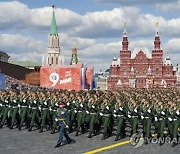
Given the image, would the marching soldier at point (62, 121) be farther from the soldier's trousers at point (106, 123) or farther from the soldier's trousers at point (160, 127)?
the soldier's trousers at point (160, 127)

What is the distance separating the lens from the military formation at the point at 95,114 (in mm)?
16812

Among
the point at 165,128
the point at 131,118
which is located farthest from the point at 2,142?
the point at 165,128

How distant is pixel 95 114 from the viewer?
18.4 m

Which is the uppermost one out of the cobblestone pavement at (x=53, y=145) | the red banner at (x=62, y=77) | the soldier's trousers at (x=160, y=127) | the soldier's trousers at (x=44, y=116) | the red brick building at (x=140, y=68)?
the red brick building at (x=140, y=68)

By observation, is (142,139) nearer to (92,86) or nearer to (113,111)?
(113,111)

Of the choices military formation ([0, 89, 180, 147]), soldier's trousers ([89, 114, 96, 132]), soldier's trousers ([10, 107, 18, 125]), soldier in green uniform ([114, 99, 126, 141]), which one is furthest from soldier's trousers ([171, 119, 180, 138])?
soldier's trousers ([10, 107, 18, 125])

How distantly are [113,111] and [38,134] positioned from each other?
361cm

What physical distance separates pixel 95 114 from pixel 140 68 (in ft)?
311

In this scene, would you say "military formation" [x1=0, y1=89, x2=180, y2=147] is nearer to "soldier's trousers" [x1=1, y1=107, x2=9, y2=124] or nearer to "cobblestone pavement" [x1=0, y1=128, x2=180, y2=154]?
"soldier's trousers" [x1=1, y1=107, x2=9, y2=124]

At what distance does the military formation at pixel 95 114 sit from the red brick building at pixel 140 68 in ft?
289

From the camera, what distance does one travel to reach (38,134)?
19062 mm

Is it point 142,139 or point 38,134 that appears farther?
point 38,134

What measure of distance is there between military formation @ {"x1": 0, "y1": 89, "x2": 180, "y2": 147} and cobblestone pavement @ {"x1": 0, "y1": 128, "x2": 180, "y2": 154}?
56cm

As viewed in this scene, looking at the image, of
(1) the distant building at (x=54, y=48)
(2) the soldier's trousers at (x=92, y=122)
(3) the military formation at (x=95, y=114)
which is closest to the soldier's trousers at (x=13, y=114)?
(3) the military formation at (x=95, y=114)
